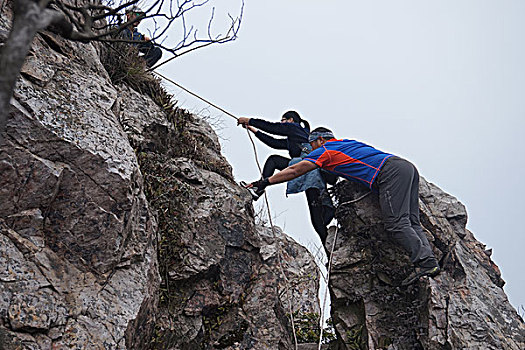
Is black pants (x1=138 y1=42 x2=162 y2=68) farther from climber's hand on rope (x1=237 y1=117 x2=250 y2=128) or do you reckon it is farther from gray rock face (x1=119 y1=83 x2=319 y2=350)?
climber's hand on rope (x1=237 y1=117 x2=250 y2=128)

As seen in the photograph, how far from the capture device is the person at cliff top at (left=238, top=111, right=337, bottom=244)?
7.69 metres

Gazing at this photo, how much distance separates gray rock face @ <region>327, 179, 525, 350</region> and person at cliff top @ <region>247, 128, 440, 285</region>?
337 millimetres

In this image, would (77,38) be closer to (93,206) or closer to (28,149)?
(28,149)

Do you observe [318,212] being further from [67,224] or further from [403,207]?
[67,224]

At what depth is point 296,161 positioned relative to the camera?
797 cm

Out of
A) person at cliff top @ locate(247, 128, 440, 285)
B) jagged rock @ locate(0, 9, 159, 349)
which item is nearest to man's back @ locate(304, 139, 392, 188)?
person at cliff top @ locate(247, 128, 440, 285)

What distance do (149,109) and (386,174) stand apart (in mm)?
4348

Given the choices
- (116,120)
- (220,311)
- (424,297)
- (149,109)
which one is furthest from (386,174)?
(149,109)

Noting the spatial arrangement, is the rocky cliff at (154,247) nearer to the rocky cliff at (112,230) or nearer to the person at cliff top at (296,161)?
the rocky cliff at (112,230)

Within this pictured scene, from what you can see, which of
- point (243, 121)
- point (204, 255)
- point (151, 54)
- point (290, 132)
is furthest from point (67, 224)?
point (151, 54)

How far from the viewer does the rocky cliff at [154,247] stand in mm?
4301

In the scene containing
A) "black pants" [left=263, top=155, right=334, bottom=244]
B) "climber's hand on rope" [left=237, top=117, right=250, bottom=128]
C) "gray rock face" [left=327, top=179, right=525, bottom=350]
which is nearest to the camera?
"gray rock face" [left=327, top=179, right=525, bottom=350]

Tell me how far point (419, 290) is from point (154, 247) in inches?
144

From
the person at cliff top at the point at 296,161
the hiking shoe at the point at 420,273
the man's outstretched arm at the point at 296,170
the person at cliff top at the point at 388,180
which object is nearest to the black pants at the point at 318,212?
the person at cliff top at the point at 296,161
